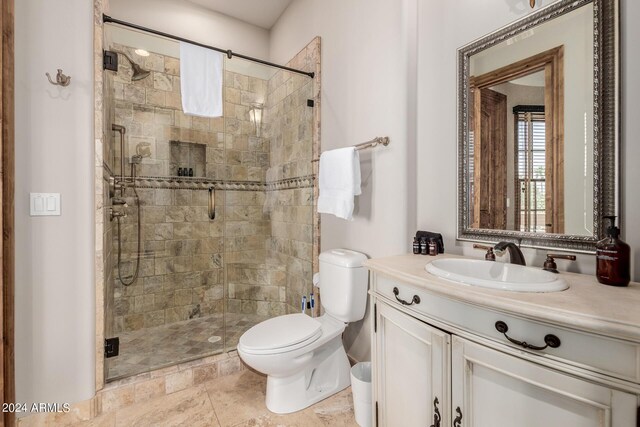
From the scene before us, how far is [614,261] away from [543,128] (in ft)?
1.88

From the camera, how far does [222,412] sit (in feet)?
5.26

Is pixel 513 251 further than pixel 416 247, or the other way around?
pixel 416 247

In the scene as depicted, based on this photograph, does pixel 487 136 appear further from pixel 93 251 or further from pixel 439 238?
pixel 93 251

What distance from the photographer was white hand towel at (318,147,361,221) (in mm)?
1773

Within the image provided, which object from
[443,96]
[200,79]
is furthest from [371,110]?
[200,79]

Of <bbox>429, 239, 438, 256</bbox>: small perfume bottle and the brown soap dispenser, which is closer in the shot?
the brown soap dispenser

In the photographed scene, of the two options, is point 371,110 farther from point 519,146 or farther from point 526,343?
point 526,343

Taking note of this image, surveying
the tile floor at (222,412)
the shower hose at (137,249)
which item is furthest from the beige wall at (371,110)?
the shower hose at (137,249)

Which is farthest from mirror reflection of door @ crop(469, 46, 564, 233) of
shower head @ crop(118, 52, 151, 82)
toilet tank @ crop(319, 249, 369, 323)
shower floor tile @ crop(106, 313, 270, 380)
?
shower head @ crop(118, 52, 151, 82)

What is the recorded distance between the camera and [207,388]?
182 cm

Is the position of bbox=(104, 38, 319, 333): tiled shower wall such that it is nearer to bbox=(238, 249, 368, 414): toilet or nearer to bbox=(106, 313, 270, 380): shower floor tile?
bbox=(106, 313, 270, 380): shower floor tile

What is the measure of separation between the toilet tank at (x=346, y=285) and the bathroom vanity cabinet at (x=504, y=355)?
523 millimetres

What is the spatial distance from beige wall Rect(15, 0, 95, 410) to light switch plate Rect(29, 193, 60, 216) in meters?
0.02

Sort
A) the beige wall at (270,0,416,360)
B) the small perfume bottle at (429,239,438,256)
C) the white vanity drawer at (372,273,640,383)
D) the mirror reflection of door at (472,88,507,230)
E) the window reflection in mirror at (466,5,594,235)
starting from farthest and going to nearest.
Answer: the beige wall at (270,0,416,360)
the small perfume bottle at (429,239,438,256)
the mirror reflection of door at (472,88,507,230)
the window reflection in mirror at (466,5,594,235)
the white vanity drawer at (372,273,640,383)
